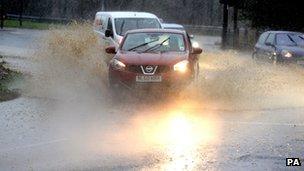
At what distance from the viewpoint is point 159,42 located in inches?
557

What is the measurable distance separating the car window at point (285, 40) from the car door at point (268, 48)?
0.70 feet

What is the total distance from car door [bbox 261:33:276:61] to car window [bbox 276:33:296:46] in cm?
21

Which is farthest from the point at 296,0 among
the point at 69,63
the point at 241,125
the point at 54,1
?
the point at 54,1

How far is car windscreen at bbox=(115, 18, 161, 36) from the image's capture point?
18.9 metres

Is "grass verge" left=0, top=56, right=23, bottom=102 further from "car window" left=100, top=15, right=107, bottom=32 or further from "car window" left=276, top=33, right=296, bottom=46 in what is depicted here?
"car window" left=276, top=33, right=296, bottom=46

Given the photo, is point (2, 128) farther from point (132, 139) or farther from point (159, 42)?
point (159, 42)

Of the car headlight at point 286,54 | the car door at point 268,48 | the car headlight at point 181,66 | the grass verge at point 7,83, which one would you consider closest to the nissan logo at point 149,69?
the car headlight at point 181,66

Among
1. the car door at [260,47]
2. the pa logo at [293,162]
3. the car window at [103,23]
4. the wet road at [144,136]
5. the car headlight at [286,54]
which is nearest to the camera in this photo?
the pa logo at [293,162]

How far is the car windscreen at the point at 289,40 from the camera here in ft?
69.3

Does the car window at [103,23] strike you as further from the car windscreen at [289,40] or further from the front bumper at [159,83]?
the front bumper at [159,83]

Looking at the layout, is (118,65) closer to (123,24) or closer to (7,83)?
(7,83)

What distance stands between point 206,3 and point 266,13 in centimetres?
3706

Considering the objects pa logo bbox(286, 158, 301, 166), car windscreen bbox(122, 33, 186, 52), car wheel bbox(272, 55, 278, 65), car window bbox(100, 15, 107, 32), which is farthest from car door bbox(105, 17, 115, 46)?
pa logo bbox(286, 158, 301, 166)

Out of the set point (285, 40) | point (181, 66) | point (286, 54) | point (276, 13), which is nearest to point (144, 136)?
point (181, 66)
